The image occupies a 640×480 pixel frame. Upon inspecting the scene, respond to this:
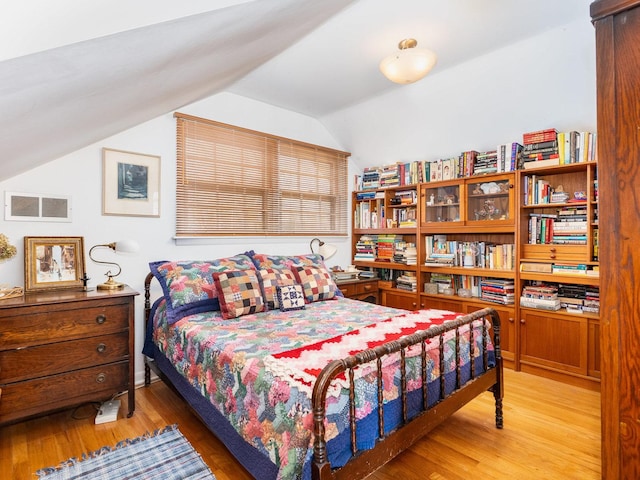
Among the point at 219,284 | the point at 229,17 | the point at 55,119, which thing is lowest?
the point at 219,284

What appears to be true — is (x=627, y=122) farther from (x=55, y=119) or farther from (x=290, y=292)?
(x=290, y=292)

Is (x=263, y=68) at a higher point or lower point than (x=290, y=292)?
higher

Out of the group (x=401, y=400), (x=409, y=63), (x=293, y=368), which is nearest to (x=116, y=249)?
(x=293, y=368)

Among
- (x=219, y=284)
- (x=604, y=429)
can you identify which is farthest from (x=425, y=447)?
(x=219, y=284)

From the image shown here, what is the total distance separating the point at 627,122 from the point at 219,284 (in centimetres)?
225

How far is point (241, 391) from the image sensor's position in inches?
62.9

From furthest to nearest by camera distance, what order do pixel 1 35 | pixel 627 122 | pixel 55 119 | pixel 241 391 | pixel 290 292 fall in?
pixel 290 292
pixel 241 391
pixel 55 119
pixel 627 122
pixel 1 35

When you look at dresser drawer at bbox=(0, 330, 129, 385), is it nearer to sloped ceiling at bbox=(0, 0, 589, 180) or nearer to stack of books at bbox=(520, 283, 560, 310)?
sloped ceiling at bbox=(0, 0, 589, 180)

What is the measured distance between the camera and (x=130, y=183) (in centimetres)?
283

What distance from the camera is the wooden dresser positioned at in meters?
1.96

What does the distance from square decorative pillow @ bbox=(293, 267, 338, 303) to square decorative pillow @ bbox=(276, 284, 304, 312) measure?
0.13 m

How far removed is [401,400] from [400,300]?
2489 mm

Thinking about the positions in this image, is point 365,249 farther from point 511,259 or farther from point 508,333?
point 508,333

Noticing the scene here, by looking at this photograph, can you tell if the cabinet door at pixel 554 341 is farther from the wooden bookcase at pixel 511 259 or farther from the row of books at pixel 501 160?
the row of books at pixel 501 160
